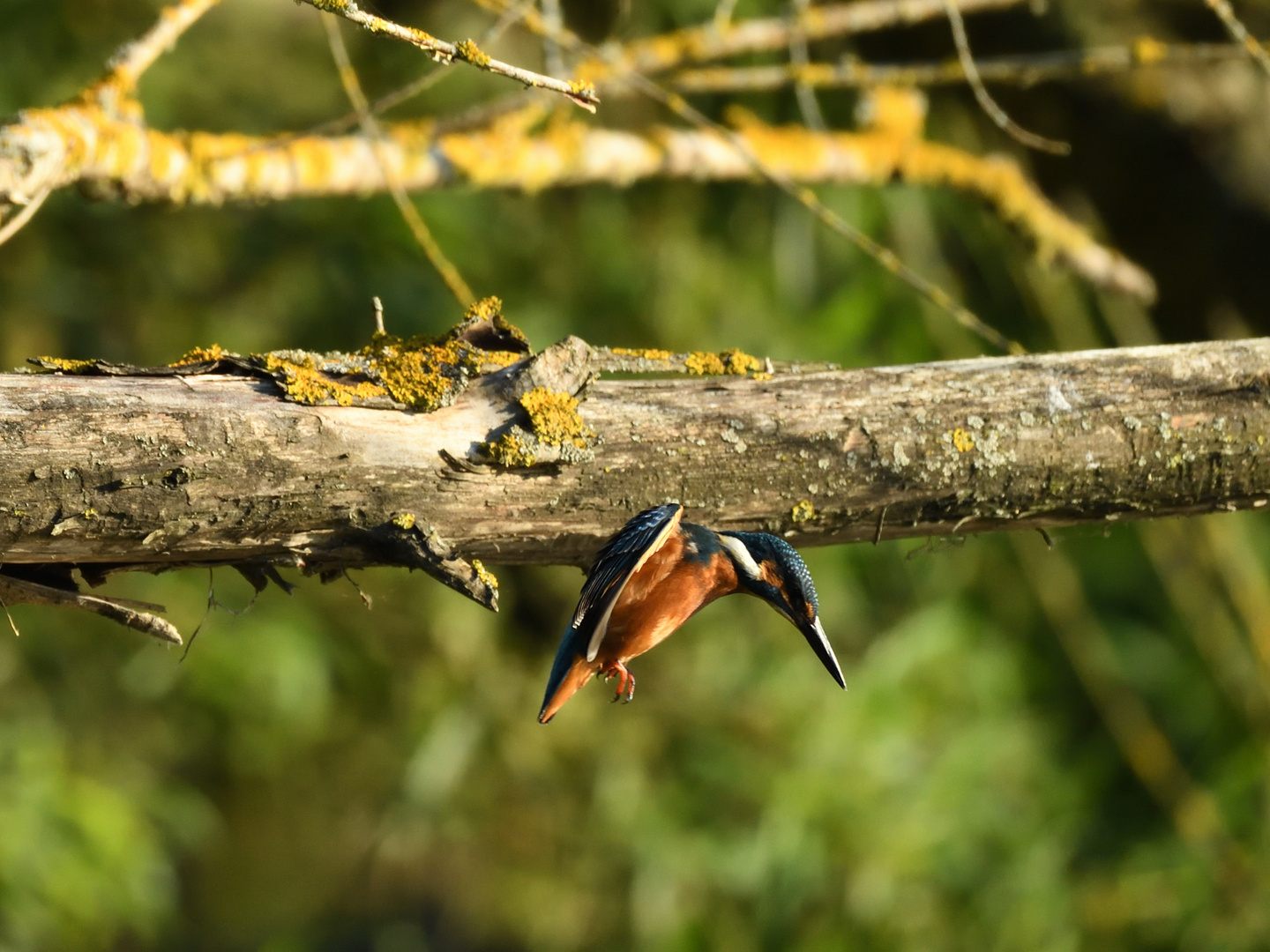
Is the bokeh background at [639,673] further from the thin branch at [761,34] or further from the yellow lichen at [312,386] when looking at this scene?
the yellow lichen at [312,386]

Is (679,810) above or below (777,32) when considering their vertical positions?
below

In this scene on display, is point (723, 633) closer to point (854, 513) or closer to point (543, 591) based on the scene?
point (543, 591)

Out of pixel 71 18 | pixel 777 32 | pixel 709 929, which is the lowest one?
pixel 709 929

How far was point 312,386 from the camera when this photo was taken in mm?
1073

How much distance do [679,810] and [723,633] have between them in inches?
23.7

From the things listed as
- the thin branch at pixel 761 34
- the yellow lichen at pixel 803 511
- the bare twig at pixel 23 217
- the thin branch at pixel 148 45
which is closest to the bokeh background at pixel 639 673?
the thin branch at pixel 761 34

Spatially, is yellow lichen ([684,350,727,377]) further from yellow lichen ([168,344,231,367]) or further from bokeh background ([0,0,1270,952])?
bokeh background ([0,0,1270,952])

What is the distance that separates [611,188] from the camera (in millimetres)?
3789

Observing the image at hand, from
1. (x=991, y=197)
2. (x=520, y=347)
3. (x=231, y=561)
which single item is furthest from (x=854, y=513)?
(x=991, y=197)

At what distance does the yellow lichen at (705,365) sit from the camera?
1.31 meters

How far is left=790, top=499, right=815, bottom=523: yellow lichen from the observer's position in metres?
1.18

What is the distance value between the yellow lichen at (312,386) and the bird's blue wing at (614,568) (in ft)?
0.93

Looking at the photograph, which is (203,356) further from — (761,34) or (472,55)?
(761,34)

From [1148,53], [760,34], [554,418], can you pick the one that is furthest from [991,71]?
[554,418]
